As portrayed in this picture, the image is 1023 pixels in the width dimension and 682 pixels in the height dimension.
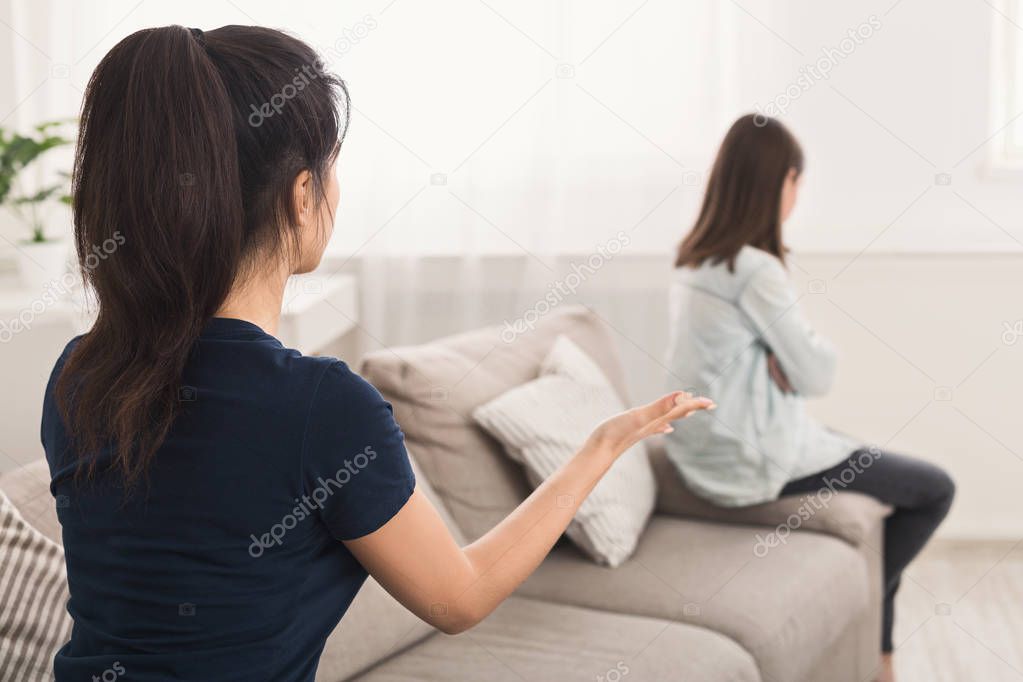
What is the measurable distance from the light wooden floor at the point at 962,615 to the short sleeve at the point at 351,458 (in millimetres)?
1954

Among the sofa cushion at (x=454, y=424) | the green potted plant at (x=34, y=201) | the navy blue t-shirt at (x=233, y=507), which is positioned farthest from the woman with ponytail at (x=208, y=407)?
the green potted plant at (x=34, y=201)

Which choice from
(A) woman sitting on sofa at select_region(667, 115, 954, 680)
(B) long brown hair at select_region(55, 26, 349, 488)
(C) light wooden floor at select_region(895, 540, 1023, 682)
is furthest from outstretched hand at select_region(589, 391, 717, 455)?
(C) light wooden floor at select_region(895, 540, 1023, 682)

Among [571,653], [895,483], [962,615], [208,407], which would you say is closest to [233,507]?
[208,407]

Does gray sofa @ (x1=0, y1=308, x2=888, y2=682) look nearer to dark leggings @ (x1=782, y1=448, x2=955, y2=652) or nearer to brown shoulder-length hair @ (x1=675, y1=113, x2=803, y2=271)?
dark leggings @ (x1=782, y1=448, x2=955, y2=652)

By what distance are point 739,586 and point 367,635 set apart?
0.71 metres

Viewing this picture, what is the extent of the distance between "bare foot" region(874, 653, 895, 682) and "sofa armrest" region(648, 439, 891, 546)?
34cm

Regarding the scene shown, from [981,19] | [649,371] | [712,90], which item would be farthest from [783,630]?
[981,19]

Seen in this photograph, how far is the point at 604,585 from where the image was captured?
198 cm

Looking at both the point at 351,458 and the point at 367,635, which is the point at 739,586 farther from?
the point at 351,458

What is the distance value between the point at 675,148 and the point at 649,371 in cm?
70

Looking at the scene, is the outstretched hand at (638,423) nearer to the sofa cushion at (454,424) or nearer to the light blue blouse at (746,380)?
the sofa cushion at (454,424)

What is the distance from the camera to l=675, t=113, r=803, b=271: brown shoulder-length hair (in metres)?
2.35

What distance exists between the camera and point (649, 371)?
354cm

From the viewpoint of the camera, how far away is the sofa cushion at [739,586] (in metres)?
1.88
